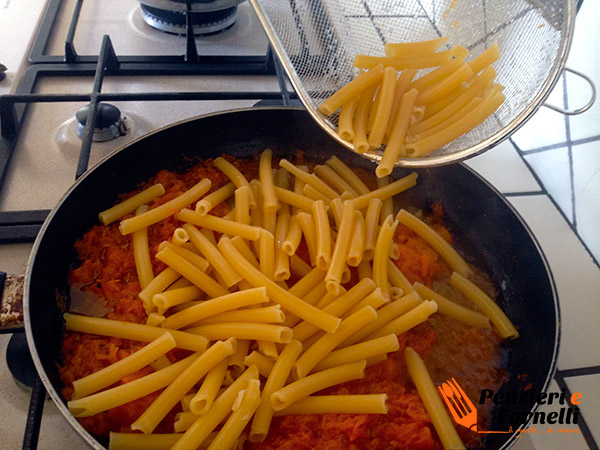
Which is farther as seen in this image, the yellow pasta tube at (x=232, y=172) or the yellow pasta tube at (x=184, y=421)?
the yellow pasta tube at (x=232, y=172)

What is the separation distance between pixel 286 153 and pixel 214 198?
10.8 inches

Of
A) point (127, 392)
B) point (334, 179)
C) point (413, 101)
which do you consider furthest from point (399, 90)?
point (127, 392)

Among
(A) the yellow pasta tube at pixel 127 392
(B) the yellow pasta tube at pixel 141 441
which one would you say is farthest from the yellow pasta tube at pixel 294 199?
(B) the yellow pasta tube at pixel 141 441

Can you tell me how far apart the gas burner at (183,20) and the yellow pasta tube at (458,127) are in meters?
0.96

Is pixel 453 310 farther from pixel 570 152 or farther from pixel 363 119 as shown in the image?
pixel 570 152

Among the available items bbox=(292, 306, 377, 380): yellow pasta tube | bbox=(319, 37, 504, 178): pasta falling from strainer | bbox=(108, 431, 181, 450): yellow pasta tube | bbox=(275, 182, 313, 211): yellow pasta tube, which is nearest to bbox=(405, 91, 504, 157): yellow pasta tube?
bbox=(319, 37, 504, 178): pasta falling from strainer

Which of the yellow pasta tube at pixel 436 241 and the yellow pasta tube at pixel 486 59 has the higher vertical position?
the yellow pasta tube at pixel 486 59

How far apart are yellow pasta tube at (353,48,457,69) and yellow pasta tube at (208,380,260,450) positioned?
71cm

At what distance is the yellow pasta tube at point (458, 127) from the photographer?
97 centimetres

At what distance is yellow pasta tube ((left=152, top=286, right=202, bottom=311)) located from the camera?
87 cm

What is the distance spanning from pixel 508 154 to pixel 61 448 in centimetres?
136

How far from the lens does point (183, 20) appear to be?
1592mm

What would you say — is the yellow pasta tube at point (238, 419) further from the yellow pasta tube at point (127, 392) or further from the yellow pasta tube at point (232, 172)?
the yellow pasta tube at point (232, 172)

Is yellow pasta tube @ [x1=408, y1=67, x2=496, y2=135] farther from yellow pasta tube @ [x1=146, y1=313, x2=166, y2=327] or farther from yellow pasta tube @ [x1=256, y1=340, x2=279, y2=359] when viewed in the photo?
yellow pasta tube @ [x1=146, y1=313, x2=166, y2=327]
